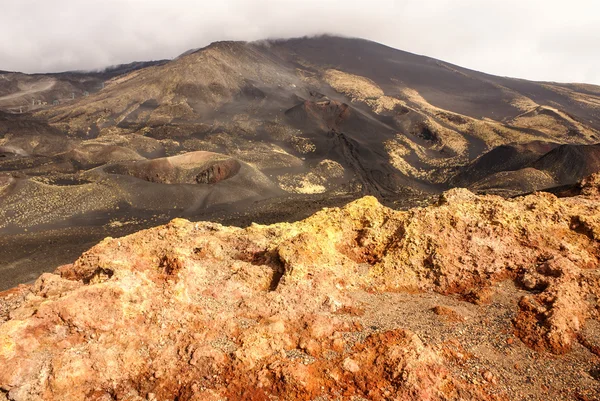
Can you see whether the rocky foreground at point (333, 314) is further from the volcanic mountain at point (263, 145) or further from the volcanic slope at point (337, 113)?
the volcanic slope at point (337, 113)

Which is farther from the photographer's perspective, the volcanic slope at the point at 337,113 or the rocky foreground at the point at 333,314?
the volcanic slope at the point at 337,113

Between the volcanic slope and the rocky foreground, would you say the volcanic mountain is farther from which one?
the rocky foreground

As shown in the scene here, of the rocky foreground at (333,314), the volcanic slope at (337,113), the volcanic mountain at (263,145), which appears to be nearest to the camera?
the rocky foreground at (333,314)

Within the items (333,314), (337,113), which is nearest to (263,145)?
(337,113)

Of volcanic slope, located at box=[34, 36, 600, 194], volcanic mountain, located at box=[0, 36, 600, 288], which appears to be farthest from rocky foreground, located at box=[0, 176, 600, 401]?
volcanic slope, located at box=[34, 36, 600, 194]

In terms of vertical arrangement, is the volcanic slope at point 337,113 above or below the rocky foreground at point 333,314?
above

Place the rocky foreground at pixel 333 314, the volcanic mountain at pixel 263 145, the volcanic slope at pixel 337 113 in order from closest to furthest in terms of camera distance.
Answer: the rocky foreground at pixel 333 314, the volcanic mountain at pixel 263 145, the volcanic slope at pixel 337 113

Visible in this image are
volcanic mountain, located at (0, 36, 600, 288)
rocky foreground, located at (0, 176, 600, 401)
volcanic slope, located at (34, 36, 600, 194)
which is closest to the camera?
rocky foreground, located at (0, 176, 600, 401)

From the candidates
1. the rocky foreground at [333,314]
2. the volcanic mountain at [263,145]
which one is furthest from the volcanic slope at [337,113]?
the rocky foreground at [333,314]
